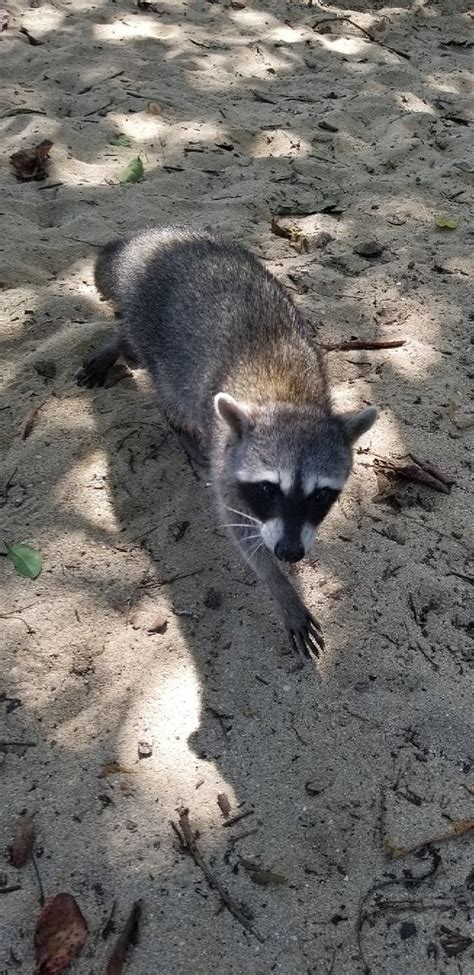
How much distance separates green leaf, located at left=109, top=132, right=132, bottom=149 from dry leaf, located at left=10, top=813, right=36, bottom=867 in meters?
4.90

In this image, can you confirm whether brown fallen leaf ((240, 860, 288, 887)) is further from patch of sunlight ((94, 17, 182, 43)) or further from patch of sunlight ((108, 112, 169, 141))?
patch of sunlight ((94, 17, 182, 43))

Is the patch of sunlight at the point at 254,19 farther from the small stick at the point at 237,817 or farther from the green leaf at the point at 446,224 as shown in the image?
the small stick at the point at 237,817

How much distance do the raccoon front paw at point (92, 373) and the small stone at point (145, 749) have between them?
2.09 m

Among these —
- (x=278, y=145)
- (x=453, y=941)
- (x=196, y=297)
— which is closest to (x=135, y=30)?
(x=278, y=145)

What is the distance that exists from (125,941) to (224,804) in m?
0.51

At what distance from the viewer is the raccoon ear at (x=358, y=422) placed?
10.8ft

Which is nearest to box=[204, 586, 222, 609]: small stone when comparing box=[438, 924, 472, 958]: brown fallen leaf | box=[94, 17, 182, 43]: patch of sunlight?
box=[438, 924, 472, 958]: brown fallen leaf

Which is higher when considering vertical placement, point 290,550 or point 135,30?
point 135,30

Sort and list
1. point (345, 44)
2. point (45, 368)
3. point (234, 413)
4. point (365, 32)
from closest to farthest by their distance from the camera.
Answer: point (234, 413) < point (45, 368) < point (345, 44) < point (365, 32)

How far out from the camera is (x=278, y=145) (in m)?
6.18

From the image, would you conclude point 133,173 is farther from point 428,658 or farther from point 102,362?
point 428,658

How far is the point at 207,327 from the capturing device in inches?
157

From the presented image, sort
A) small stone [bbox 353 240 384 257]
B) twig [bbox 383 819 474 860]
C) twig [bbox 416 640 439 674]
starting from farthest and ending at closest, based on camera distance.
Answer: small stone [bbox 353 240 384 257], twig [bbox 416 640 439 674], twig [bbox 383 819 474 860]

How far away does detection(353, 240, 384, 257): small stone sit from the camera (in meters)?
5.21
